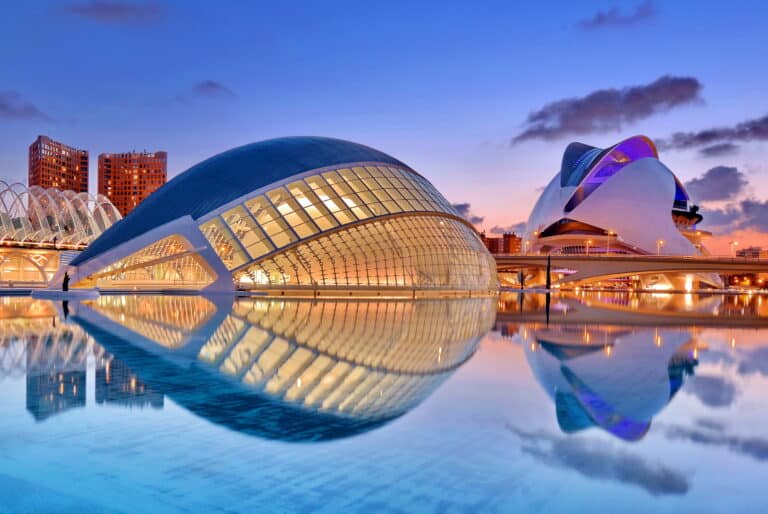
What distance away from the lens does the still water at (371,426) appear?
4.84 metres

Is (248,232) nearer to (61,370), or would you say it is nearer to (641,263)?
(61,370)

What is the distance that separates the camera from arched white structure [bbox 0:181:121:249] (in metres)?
60.9

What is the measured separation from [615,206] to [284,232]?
207ft

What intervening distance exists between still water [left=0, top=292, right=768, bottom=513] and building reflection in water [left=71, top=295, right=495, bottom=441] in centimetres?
5

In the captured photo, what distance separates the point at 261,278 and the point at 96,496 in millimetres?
29975

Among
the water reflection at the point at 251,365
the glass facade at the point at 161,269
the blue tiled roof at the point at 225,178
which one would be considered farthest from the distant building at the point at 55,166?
the water reflection at the point at 251,365

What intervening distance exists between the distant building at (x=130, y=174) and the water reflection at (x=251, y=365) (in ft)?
535

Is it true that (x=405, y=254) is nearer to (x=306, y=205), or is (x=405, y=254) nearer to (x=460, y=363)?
(x=306, y=205)

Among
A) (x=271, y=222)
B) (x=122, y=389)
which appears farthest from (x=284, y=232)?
(x=122, y=389)

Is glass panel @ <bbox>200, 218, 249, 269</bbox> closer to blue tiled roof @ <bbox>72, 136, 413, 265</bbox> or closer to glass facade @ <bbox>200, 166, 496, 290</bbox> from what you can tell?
glass facade @ <bbox>200, 166, 496, 290</bbox>

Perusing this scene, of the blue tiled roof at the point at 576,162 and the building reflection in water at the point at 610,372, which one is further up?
the blue tiled roof at the point at 576,162

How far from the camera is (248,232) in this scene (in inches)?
1344

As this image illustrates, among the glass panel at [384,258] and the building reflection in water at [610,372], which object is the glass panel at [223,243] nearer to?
the glass panel at [384,258]

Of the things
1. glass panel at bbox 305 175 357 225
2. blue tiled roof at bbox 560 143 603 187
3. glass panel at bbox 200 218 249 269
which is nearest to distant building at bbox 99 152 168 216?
blue tiled roof at bbox 560 143 603 187
